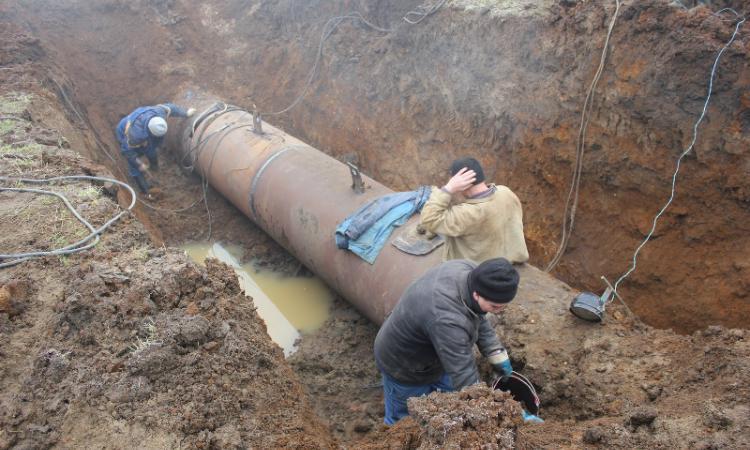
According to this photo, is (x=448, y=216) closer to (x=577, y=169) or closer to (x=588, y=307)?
(x=588, y=307)

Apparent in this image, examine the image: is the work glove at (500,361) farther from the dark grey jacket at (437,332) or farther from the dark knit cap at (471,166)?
the dark knit cap at (471,166)

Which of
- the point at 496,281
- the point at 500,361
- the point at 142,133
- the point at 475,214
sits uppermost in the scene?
the point at 496,281

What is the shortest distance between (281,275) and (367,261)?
92.0 inches

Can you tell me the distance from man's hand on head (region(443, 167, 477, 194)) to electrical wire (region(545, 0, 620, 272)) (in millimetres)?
2692

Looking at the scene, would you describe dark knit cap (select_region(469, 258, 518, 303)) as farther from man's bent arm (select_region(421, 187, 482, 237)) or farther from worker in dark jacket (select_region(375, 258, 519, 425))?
man's bent arm (select_region(421, 187, 482, 237))

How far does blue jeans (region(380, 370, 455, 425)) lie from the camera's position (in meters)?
3.18

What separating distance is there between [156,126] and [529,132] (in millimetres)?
5259

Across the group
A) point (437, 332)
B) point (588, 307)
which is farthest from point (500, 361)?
point (588, 307)

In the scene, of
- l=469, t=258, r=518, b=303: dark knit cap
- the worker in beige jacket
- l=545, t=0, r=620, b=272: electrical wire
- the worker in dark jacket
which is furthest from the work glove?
l=545, t=0, r=620, b=272: electrical wire

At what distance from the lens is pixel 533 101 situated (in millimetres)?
5809

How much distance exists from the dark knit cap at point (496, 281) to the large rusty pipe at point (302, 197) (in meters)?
1.60

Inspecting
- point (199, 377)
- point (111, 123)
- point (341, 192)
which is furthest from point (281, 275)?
point (111, 123)

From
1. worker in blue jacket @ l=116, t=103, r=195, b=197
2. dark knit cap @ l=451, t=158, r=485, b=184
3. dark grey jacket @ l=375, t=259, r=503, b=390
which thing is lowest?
worker in blue jacket @ l=116, t=103, r=195, b=197

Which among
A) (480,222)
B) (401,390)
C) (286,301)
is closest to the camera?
(401,390)
